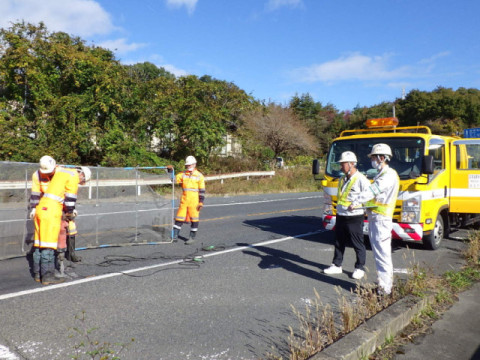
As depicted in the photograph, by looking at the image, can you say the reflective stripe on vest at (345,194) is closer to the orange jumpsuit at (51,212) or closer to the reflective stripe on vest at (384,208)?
the reflective stripe on vest at (384,208)

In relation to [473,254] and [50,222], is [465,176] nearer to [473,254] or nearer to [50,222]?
[473,254]

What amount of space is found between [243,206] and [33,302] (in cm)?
1082

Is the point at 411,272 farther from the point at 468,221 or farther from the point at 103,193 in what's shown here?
the point at 103,193

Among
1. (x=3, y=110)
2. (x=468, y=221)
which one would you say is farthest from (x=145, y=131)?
(x=468, y=221)

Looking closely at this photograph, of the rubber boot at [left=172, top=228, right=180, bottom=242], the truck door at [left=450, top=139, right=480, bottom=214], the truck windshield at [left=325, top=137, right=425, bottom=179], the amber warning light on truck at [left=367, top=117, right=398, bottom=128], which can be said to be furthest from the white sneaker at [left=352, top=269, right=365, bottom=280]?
the amber warning light on truck at [left=367, top=117, right=398, bottom=128]

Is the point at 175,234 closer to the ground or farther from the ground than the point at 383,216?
closer to the ground

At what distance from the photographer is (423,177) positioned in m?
7.46

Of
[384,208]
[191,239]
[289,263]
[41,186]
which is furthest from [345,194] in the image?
[41,186]

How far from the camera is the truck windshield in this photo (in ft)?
25.2

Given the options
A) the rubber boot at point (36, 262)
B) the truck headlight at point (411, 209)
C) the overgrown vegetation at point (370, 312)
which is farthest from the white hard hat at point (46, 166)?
the truck headlight at point (411, 209)

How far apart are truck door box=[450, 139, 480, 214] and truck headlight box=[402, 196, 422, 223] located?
5.88 ft

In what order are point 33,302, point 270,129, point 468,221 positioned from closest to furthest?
1. point 33,302
2. point 468,221
3. point 270,129

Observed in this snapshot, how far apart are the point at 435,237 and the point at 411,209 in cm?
130

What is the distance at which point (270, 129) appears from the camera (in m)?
32.8
